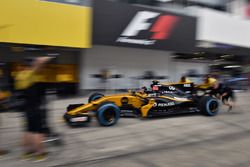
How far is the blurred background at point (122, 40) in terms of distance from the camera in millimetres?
11461

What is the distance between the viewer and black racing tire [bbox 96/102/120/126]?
8047mm

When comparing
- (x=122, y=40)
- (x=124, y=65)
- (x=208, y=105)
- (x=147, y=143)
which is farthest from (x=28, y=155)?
(x=124, y=65)

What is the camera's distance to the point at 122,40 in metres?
14.0

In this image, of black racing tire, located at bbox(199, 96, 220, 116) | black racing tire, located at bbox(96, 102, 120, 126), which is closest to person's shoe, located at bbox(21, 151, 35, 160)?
black racing tire, located at bbox(96, 102, 120, 126)

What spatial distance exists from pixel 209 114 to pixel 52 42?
5.80 m

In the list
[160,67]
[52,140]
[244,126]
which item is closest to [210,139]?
[244,126]

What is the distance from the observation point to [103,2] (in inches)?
518

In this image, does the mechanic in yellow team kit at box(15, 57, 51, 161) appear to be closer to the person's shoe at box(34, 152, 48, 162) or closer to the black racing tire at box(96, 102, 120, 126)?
the person's shoe at box(34, 152, 48, 162)

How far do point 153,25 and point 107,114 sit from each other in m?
7.77

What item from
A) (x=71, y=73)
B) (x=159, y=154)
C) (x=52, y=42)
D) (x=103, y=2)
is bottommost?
(x=159, y=154)

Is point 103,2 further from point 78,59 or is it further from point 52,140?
point 52,140

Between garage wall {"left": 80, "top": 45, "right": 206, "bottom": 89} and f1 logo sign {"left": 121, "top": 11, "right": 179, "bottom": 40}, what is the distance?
1.39 metres

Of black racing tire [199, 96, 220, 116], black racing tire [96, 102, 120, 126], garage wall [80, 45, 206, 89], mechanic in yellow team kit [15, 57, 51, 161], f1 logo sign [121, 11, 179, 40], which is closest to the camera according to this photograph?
mechanic in yellow team kit [15, 57, 51, 161]

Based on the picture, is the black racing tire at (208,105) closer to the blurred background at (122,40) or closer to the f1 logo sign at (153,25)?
the blurred background at (122,40)
